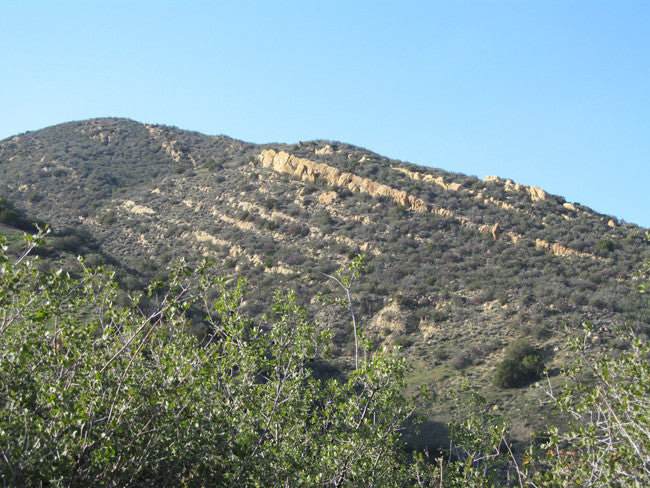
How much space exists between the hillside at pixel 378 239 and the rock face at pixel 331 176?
0.13 m

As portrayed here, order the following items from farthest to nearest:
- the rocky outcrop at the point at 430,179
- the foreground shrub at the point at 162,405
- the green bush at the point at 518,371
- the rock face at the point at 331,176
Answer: the rocky outcrop at the point at 430,179 < the rock face at the point at 331,176 < the green bush at the point at 518,371 < the foreground shrub at the point at 162,405

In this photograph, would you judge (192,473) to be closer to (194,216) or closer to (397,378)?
(397,378)

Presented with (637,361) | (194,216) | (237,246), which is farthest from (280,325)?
(194,216)

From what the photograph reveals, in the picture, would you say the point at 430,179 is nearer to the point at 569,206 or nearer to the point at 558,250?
the point at 569,206

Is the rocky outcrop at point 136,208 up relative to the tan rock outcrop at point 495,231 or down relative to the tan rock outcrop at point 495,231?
down

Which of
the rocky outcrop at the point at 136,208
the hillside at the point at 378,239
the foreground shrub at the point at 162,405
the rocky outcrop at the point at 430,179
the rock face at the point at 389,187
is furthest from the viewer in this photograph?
the rocky outcrop at the point at 136,208

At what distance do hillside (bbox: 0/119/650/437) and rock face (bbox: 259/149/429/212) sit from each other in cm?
13

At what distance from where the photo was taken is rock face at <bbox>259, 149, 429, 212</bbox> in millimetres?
38000

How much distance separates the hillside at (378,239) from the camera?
931 inches

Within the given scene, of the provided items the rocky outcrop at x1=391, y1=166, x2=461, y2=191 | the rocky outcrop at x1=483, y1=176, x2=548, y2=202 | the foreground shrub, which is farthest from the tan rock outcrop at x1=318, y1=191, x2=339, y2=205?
the foreground shrub

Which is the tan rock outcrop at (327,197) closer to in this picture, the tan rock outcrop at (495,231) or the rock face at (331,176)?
the rock face at (331,176)

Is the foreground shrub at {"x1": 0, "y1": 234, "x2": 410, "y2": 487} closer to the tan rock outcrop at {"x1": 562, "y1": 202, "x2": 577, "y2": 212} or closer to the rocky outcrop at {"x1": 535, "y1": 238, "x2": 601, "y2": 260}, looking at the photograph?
the rocky outcrop at {"x1": 535, "y1": 238, "x2": 601, "y2": 260}

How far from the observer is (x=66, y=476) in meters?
4.01

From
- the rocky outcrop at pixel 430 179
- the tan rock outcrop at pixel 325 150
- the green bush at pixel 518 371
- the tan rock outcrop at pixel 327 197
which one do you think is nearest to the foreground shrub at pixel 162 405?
the green bush at pixel 518 371
